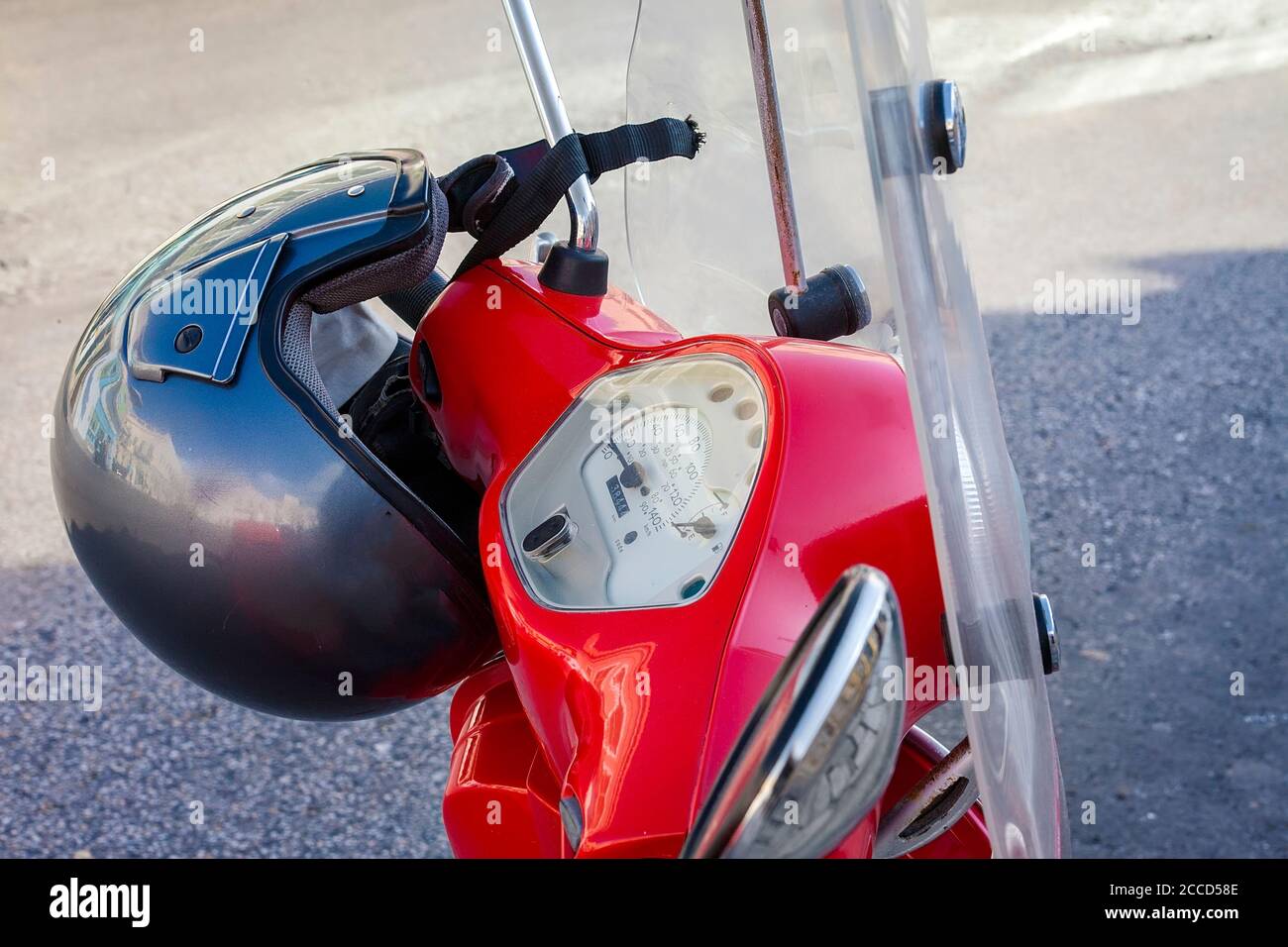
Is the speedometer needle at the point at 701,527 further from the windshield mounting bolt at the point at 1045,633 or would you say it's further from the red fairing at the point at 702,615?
the windshield mounting bolt at the point at 1045,633

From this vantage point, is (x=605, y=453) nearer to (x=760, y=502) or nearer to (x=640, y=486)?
(x=640, y=486)

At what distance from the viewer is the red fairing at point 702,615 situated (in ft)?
3.05

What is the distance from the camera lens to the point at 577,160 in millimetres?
1236

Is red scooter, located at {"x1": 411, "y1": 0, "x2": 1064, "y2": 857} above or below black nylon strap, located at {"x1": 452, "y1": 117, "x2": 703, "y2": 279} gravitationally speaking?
below

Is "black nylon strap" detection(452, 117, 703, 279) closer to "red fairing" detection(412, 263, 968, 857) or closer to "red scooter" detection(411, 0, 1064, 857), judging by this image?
"red scooter" detection(411, 0, 1064, 857)

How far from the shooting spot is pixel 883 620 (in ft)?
2.15

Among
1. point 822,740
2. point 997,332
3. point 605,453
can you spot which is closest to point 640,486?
point 605,453

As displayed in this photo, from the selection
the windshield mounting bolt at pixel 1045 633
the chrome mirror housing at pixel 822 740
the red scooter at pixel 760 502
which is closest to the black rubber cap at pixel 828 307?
the red scooter at pixel 760 502

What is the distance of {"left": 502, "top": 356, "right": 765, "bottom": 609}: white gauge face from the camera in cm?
106

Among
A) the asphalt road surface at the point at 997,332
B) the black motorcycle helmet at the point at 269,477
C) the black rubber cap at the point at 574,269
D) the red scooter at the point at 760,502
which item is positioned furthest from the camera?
the asphalt road surface at the point at 997,332

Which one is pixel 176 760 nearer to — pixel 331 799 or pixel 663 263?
pixel 331 799

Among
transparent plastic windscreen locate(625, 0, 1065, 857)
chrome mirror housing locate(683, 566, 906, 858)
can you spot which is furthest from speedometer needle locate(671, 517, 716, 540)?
chrome mirror housing locate(683, 566, 906, 858)

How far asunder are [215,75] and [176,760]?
12.5 ft

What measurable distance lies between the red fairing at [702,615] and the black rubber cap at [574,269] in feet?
0.21
